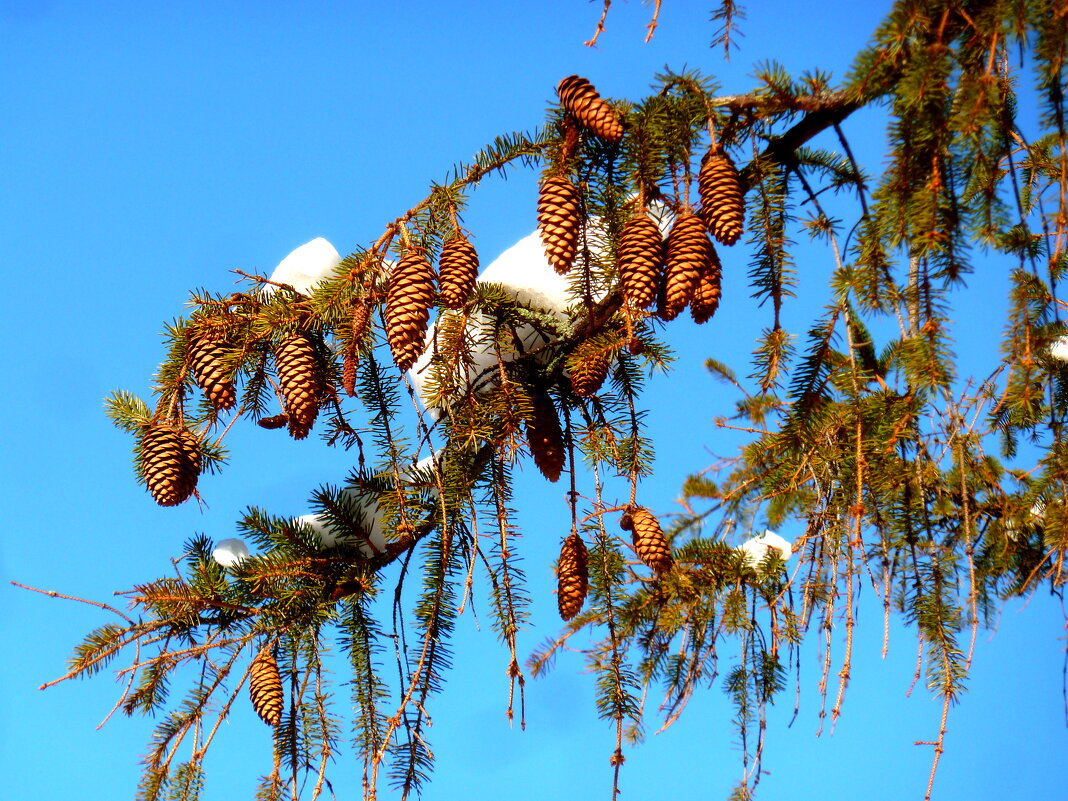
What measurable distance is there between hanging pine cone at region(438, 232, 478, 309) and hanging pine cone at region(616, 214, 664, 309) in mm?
213

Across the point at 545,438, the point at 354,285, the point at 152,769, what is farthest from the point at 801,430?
the point at 152,769

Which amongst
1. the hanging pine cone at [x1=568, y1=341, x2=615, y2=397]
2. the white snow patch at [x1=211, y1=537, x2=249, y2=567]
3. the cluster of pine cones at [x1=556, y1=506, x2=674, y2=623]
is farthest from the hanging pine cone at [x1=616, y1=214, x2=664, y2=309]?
the white snow patch at [x1=211, y1=537, x2=249, y2=567]

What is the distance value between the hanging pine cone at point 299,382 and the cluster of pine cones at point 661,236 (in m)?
0.37

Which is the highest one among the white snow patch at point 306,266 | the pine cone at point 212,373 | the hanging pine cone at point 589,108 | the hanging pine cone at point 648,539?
the white snow patch at point 306,266

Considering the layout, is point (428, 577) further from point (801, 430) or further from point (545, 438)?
point (801, 430)

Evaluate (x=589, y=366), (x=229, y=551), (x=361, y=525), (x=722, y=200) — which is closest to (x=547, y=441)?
(x=589, y=366)

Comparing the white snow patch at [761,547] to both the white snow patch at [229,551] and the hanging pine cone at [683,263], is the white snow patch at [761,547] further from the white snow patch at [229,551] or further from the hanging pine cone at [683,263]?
the white snow patch at [229,551]

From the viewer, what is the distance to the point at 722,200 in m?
1.37

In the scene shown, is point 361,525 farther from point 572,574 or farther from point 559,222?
point 559,222

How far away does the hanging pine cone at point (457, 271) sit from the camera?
136 cm

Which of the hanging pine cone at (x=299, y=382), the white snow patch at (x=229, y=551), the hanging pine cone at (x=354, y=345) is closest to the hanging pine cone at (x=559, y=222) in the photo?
the hanging pine cone at (x=354, y=345)

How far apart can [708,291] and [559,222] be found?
22 centimetres

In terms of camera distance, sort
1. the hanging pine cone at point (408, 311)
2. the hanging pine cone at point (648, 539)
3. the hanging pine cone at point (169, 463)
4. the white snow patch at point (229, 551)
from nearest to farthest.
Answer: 1. the hanging pine cone at point (408, 311)
2. the hanging pine cone at point (169, 463)
3. the hanging pine cone at point (648, 539)
4. the white snow patch at point (229, 551)

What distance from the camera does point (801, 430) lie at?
1.59 metres
